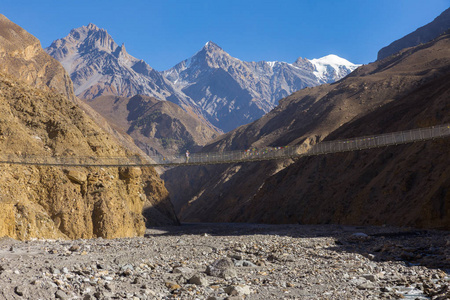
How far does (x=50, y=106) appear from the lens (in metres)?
34.7

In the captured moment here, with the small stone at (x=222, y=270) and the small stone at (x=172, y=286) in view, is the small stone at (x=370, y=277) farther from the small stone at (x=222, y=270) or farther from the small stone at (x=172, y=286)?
the small stone at (x=172, y=286)

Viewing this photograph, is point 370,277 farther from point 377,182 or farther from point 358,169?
point 358,169

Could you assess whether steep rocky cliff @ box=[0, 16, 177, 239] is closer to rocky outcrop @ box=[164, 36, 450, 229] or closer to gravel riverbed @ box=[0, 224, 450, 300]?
gravel riverbed @ box=[0, 224, 450, 300]

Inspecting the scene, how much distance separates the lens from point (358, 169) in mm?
49438

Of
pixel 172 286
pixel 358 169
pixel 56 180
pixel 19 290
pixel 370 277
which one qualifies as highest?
pixel 358 169

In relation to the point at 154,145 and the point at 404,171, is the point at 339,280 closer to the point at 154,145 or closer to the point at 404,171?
the point at 404,171

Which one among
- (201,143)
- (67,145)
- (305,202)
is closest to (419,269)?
(67,145)

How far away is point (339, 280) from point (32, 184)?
64.8 ft

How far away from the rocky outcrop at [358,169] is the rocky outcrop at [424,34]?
6236 cm

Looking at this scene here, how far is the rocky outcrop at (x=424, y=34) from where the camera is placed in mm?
161500

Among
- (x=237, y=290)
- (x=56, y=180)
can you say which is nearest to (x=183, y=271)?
(x=237, y=290)

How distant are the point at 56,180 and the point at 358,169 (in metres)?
33.2

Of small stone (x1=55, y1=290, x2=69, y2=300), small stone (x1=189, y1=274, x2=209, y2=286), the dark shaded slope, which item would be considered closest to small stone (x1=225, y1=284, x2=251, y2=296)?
small stone (x1=189, y1=274, x2=209, y2=286)

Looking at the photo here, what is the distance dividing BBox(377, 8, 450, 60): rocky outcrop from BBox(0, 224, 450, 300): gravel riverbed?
160325 mm
